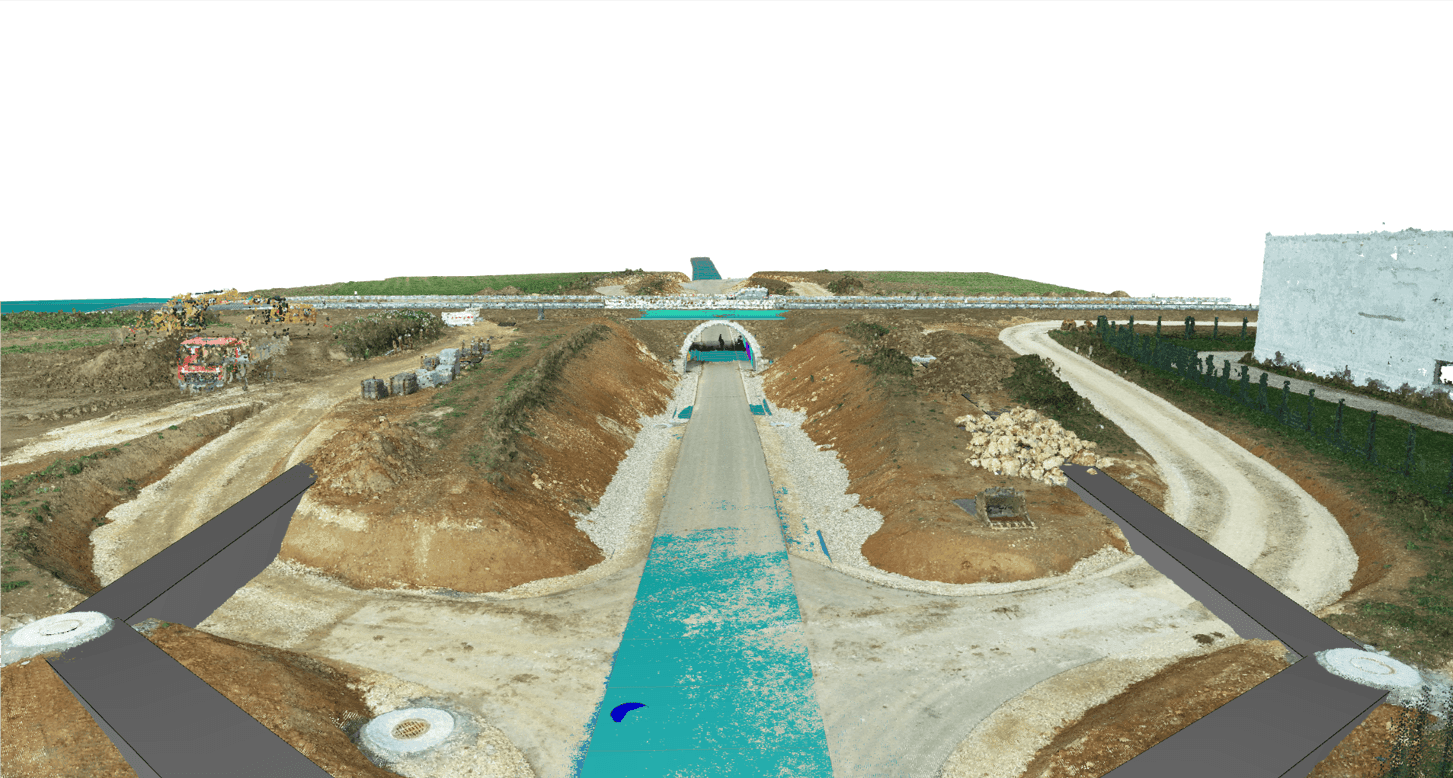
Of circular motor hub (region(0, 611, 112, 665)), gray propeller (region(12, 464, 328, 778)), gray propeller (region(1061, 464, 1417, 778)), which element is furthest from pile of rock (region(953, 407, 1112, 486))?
circular motor hub (region(0, 611, 112, 665))

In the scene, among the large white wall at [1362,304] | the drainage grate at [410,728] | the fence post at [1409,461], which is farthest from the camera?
the large white wall at [1362,304]

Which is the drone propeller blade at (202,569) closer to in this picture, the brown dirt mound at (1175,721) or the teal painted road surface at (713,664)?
the teal painted road surface at (713,664)

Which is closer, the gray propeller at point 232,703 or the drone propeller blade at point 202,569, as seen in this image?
the gray propeller at point 232,703

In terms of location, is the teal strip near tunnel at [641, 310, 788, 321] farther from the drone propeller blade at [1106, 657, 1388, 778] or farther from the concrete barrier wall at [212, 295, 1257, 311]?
the drone propeller blade at [1106, 657, 1388, 778]

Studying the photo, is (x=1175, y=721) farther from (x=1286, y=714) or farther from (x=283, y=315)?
(x=283, y=315)

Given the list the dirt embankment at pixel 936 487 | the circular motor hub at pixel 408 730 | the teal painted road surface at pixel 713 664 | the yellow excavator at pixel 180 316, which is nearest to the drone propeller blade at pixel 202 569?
the circular motor hub at pixel 408 730

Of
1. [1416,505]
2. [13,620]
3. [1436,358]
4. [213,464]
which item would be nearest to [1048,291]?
[1436,358]

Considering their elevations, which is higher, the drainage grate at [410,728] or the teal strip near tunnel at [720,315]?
the teal strip near tunnel at [720,315]
